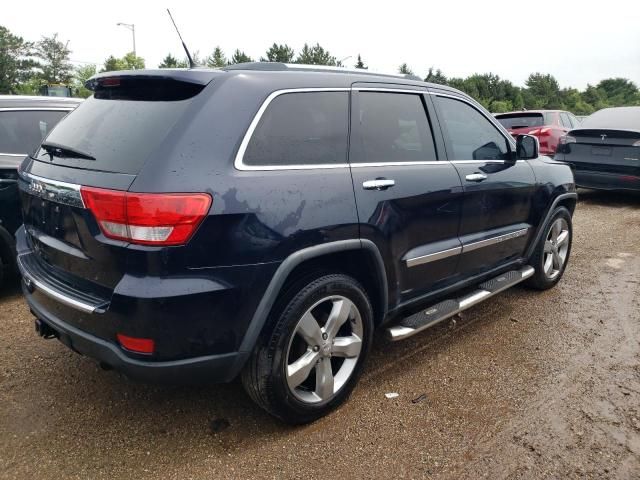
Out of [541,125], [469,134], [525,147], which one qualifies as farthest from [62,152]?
[541,125]

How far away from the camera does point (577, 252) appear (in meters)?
6.05

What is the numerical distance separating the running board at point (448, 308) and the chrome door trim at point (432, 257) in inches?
13.1

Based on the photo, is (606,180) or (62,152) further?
(606,180)

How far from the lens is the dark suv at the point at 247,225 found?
2146 mm

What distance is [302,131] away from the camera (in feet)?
8.54

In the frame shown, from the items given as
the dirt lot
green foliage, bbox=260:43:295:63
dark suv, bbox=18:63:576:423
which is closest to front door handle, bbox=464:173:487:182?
dark suv, bbox=18:63:576:423

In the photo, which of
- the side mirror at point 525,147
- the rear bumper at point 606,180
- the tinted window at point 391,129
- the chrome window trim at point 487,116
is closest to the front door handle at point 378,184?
the tinted window at point 391,129

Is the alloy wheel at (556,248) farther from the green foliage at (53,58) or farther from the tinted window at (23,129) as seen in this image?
the green foliage at (53,58)

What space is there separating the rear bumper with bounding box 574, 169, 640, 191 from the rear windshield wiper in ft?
27.0

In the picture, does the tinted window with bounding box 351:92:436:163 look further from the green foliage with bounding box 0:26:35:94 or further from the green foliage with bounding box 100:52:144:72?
the green foliage with bounding box 0:26:35:94

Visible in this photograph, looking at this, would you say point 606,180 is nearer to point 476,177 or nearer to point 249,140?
point 476,177

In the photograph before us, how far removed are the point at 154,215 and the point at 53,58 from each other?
63.9 meters

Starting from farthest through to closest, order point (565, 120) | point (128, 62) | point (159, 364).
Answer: point (128, 62), point (565, 120), point (159, 364)

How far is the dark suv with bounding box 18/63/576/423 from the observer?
2.15 metres
